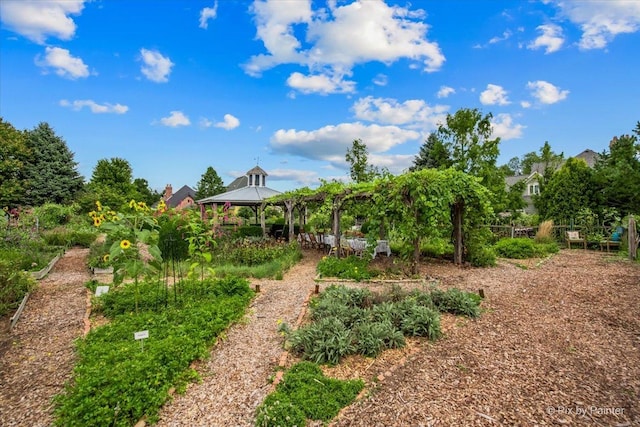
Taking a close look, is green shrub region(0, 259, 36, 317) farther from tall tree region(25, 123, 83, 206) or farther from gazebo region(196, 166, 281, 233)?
tall tree region(25, 123, 83, 206)

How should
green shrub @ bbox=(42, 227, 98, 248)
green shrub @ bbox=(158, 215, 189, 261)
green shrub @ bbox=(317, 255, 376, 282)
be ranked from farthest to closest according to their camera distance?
green shrub @ bbox=(42, 227, 98, 248), green shrub @ bbox=(317, 255, 376, 282), green shrub @ bbox=(158, 215, 189, 261)

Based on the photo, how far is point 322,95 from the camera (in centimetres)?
1184

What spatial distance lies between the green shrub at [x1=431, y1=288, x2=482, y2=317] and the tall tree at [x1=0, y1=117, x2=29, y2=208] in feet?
90.0

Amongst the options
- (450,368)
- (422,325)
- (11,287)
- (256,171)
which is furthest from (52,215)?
(450,368)

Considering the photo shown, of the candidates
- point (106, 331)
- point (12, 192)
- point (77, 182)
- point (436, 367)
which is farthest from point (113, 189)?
point (436, 367)

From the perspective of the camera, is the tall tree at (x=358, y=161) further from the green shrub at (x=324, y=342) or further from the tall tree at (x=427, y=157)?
the green shrub at (x=324, y=342)

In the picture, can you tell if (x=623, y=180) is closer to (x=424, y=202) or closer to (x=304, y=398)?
(x=424, y=202)

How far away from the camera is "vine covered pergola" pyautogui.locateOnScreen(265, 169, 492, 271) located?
7.16 meters

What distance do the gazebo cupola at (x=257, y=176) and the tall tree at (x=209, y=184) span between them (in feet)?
72.5

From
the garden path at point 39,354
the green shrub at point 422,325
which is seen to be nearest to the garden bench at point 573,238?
the green shrub at point 422,325

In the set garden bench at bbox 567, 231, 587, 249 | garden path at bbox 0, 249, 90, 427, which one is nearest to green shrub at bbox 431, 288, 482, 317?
garden path at bbox 0, 249, 90, 427

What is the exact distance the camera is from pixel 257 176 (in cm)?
1877

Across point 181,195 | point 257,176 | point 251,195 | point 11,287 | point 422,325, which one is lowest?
point 422,325

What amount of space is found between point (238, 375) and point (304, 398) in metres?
0.87
